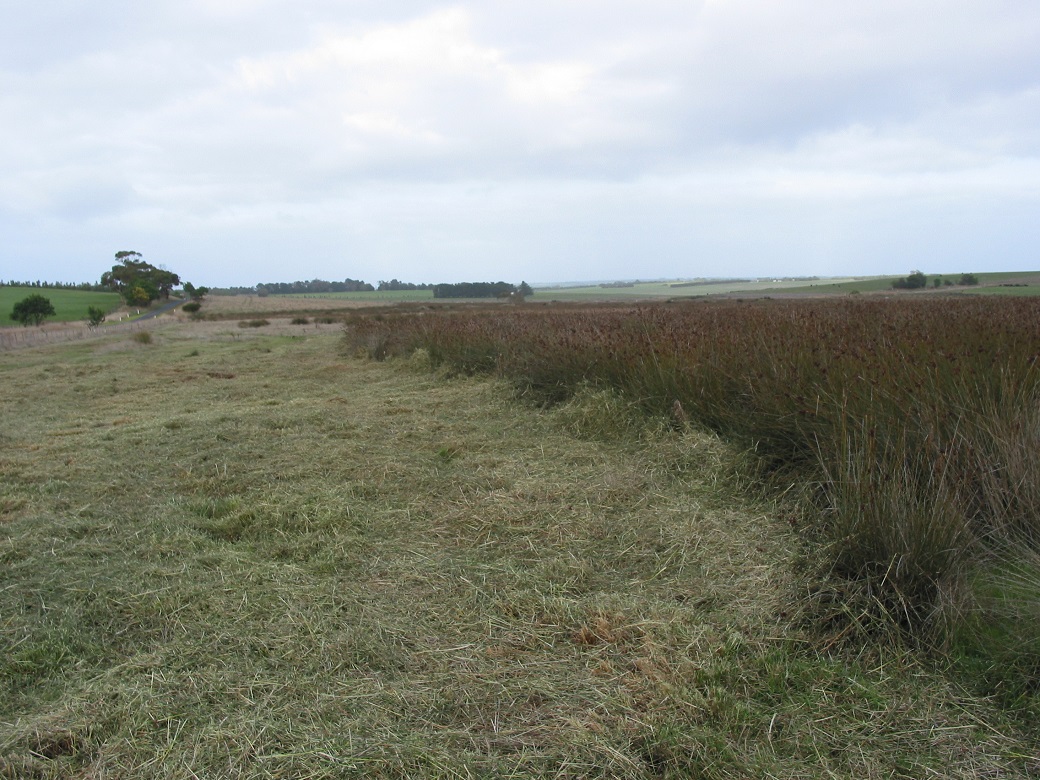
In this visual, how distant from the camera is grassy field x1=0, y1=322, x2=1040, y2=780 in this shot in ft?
6.15

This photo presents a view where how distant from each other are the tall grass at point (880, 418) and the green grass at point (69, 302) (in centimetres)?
4682

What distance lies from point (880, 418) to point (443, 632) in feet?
8.66

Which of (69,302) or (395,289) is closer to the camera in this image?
(69,302)

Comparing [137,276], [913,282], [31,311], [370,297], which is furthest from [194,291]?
[913,282]

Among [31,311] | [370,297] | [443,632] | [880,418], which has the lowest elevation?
[443,632]

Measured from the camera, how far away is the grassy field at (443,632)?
1.88 meters

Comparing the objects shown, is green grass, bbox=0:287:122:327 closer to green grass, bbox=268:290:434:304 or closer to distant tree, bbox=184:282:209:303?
distant tree, bbox=184:282:209:303

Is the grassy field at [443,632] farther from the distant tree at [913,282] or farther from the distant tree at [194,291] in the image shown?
the distant tree at [194,291]

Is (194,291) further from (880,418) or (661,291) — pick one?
(880,418)

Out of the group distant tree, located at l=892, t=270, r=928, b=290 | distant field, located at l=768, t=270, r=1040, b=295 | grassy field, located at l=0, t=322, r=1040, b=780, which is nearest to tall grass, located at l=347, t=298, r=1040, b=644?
grassy field, located at l=0, t=322, r=1040, b=780

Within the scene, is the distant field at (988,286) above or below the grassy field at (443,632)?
above

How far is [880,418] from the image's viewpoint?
373cm

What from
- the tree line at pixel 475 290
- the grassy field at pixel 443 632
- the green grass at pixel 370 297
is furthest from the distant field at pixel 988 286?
the green grass at pixel 370 297

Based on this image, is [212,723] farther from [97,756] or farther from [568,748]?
[568,748]
